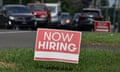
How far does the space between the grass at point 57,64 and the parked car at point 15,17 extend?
680 inches

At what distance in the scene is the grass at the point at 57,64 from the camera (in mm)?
10328

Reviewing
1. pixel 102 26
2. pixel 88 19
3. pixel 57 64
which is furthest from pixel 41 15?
pixel 57 64

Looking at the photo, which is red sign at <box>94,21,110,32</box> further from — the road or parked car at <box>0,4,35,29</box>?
parked car at <box>0,4,35,29</box>

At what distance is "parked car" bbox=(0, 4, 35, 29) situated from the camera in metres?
29.6

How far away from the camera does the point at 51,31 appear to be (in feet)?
33.4

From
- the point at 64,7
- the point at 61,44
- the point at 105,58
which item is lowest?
the point at 64,7

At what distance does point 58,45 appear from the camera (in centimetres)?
1020

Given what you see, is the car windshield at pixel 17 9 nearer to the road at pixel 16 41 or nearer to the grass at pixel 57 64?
the road at pixel 16 41

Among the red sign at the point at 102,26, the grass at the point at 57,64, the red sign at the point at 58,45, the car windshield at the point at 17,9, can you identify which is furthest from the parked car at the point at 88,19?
the red sign at the point at 58,45

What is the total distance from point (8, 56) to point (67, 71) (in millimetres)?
2152

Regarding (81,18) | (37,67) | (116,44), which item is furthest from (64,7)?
(37,67)

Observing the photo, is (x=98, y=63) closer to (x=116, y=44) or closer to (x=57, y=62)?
(x=57, y=62)

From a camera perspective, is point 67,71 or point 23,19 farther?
point 23,19

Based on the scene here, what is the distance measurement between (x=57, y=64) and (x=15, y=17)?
61.9 ft
